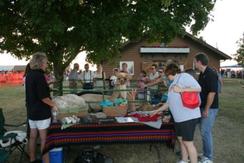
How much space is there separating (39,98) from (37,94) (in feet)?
0.23

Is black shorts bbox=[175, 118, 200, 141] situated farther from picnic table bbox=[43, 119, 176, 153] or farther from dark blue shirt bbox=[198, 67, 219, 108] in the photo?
dark blue shirt bbox=[198, 67, 219, 108]

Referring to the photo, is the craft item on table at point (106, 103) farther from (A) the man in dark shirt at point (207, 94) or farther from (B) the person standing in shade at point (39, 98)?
(A) the man in dark shirt at point (207, 94)

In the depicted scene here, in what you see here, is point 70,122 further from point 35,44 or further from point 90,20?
point 35,44

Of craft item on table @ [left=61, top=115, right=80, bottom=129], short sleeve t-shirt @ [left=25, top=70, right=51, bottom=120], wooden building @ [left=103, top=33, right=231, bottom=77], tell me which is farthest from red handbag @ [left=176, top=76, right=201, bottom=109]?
wooden building @ [left=103, top=33, right=231, bottom=77]

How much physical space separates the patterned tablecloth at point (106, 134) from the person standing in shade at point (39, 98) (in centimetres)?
15

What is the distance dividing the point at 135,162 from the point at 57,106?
185 cm

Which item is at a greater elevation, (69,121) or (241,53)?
(241,53)

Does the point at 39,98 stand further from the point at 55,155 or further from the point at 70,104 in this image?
the point at 55,155

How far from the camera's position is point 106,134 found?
4.97m

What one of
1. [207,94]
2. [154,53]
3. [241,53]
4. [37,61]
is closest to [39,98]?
[37,61]

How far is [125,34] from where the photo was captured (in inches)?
266

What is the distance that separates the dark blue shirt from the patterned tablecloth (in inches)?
29.1

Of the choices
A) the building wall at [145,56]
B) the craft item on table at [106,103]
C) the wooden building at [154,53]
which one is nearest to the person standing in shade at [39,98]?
the craft item on table at [106,103]

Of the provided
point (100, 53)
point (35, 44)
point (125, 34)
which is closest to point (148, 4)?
point (125, 34)
